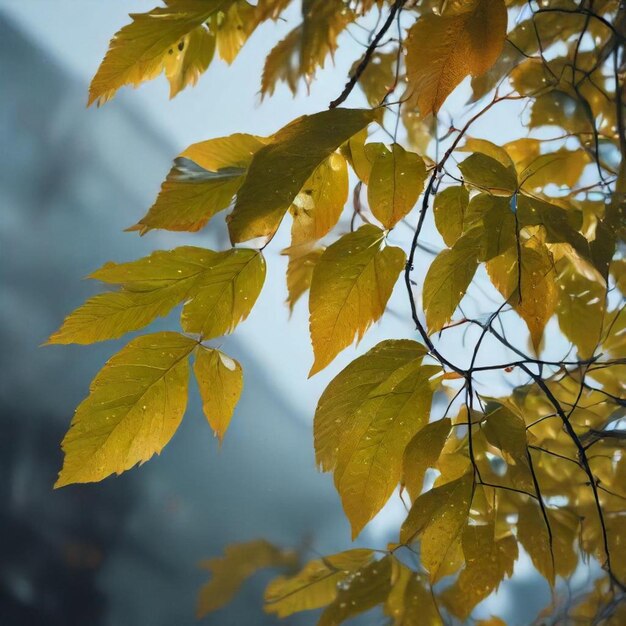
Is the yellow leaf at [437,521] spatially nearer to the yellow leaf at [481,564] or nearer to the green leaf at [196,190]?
the yellow leaf at [481,564]

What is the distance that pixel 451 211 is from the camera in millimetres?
214

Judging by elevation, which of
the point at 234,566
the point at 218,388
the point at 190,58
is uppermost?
the point at 190,58

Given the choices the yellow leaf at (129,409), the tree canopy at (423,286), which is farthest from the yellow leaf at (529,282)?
the yellow leaf at (129,409)

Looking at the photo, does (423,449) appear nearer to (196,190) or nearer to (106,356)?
(196,190)

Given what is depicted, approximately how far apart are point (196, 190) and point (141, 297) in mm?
35

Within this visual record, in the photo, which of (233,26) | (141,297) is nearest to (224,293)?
(141,297)

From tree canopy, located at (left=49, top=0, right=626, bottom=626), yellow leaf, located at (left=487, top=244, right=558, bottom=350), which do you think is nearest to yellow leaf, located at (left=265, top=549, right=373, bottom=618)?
tree canopy, located at (left=49, top=0, right=626, bottom=626)

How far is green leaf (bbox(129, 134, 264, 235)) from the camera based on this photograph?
181 millimetres

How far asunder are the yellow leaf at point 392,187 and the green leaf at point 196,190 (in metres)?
0.04

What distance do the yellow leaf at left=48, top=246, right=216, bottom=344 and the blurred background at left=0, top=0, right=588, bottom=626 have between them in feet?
0.47

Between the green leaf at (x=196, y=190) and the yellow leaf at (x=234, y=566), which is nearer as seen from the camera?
the green leaf at (x=196, y=190)

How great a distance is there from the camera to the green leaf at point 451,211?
0.70ft

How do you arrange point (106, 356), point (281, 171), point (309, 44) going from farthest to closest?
point (106, 356) < point (309, 44) < point (281, 171)

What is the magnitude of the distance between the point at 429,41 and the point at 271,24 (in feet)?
0.67
